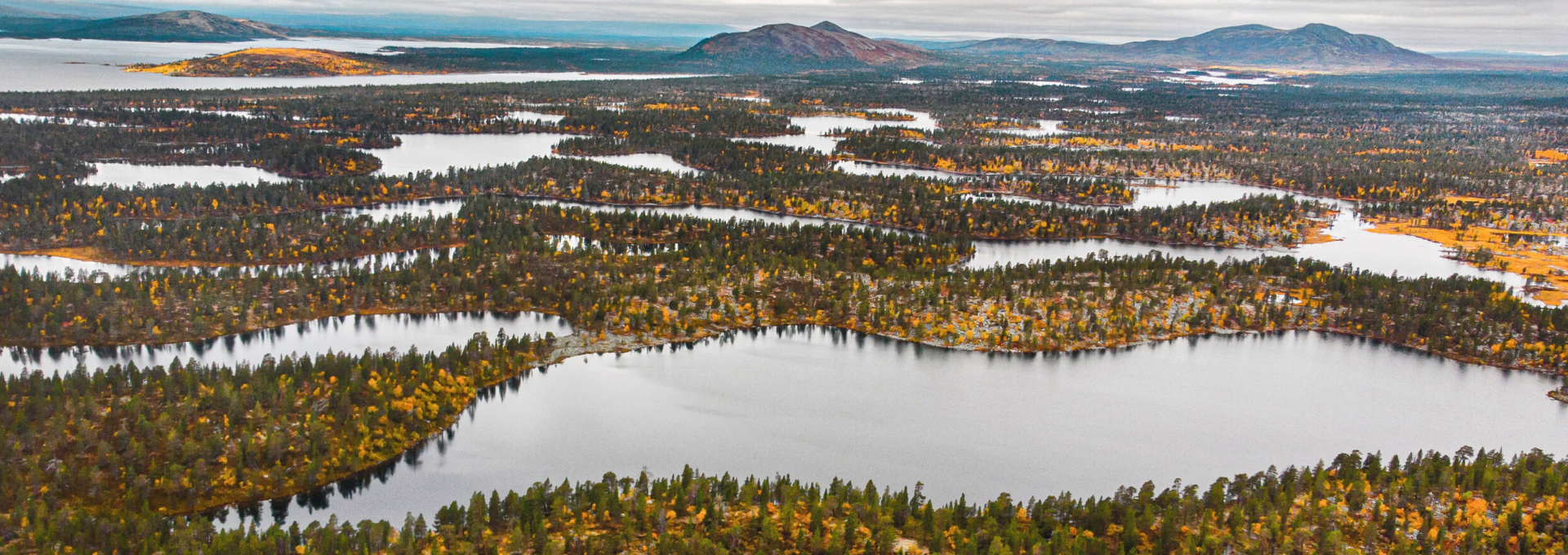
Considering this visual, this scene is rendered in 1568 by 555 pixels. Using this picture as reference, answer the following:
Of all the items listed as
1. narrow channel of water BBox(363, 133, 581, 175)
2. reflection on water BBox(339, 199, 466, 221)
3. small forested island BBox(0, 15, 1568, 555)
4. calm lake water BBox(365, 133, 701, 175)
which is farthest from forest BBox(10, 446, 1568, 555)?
narrow channel of water BBox(363, 133, 581, 175)

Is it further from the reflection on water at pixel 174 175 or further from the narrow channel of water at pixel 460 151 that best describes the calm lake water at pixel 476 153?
the reflection on water at pixel 174 175

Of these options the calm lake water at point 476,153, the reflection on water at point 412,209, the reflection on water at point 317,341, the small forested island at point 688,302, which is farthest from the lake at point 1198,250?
the calm lake water at point 476,153

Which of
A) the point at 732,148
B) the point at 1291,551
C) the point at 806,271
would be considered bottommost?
the point at 1291,551

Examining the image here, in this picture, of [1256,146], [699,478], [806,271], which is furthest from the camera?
[1256,146]

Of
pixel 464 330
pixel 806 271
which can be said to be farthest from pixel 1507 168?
pixel 464 330

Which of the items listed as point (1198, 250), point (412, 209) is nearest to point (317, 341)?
point (412, 209)

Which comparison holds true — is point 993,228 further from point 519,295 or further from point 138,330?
point 138,330
